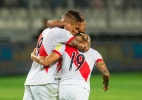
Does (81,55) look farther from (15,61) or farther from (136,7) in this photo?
(136,7)

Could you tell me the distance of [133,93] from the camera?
16453 millimetres

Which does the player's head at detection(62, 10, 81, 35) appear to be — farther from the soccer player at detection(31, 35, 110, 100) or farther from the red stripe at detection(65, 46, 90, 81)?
the red stripe at detection(65, 46, 90, 81)

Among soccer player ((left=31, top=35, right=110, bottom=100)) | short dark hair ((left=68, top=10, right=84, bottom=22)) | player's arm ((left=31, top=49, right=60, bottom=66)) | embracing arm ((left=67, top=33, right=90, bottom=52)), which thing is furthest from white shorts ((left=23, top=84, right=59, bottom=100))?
short dark hair ((left=68, top=10, right=84, bottom=22))

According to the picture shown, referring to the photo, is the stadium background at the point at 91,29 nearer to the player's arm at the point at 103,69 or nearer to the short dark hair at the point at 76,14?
the player's arm at the point at 103,69

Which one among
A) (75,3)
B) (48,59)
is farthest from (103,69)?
(75,3)

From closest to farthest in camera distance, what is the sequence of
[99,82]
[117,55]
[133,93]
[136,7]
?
[133,93] < [99,82] < [117,55] < [136,7]

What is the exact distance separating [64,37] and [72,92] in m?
0.61

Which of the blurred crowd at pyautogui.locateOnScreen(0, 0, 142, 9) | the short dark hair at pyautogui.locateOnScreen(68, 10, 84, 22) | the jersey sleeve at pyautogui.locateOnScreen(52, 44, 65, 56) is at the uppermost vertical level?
the short dark hair at pyautogui.locateOnScreen(68, 10, 84, 22)

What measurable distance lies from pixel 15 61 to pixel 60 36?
16741 mm

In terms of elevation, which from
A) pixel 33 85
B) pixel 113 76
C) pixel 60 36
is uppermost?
pixel 60 36

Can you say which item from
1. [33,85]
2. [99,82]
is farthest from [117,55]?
[33,85]

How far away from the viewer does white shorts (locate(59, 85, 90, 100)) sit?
700cm

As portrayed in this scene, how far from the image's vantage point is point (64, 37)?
714 cm

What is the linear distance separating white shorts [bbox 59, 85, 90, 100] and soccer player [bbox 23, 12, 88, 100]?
7.6 inches
